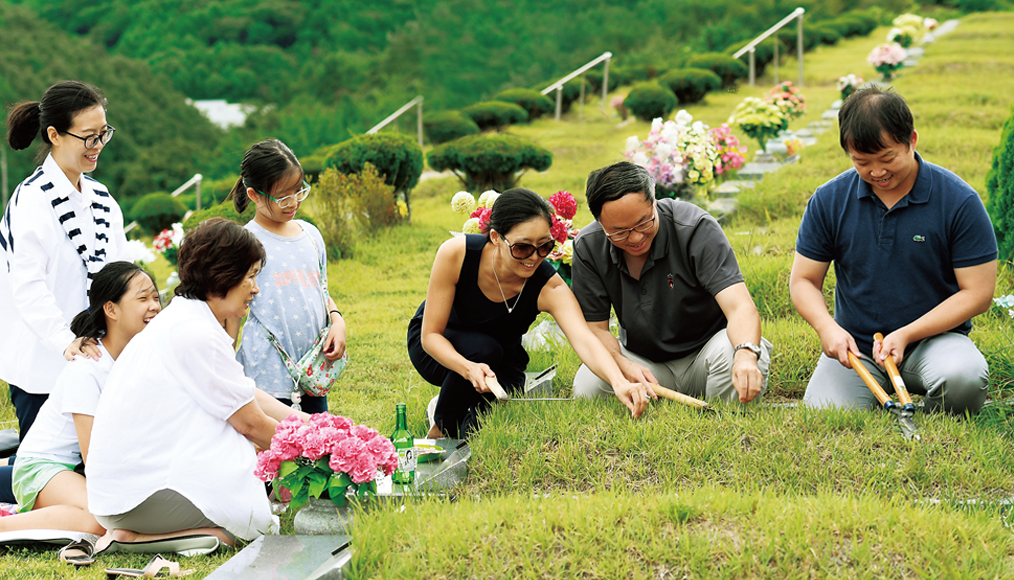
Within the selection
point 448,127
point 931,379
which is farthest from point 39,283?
point 448,127

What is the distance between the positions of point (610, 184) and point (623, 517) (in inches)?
55.9

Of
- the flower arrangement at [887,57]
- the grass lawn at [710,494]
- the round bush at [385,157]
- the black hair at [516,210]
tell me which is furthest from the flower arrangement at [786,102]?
the black hair at [516,210]

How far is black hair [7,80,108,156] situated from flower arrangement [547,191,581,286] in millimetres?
2371

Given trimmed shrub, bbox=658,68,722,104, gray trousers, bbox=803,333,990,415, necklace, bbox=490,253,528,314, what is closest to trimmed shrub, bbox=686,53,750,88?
trimmed shrub, bbox=658,68,722,104

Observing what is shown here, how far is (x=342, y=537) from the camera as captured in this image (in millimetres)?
2811

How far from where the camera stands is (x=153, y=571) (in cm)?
282

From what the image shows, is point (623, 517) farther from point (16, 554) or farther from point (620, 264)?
point (16, 554)

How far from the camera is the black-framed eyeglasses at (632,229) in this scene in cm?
350

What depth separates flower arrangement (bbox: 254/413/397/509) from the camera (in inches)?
111

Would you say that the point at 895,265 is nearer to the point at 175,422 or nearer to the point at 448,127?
the point at 175,422

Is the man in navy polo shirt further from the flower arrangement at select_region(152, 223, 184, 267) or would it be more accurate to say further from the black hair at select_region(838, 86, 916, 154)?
the flower arrangement at select_region(152, 223, 184, 267)

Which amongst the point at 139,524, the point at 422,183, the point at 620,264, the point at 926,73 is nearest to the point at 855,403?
the point at 620,264

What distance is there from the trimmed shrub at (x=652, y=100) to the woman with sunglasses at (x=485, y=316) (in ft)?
41.6

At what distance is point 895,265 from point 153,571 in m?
3.17
